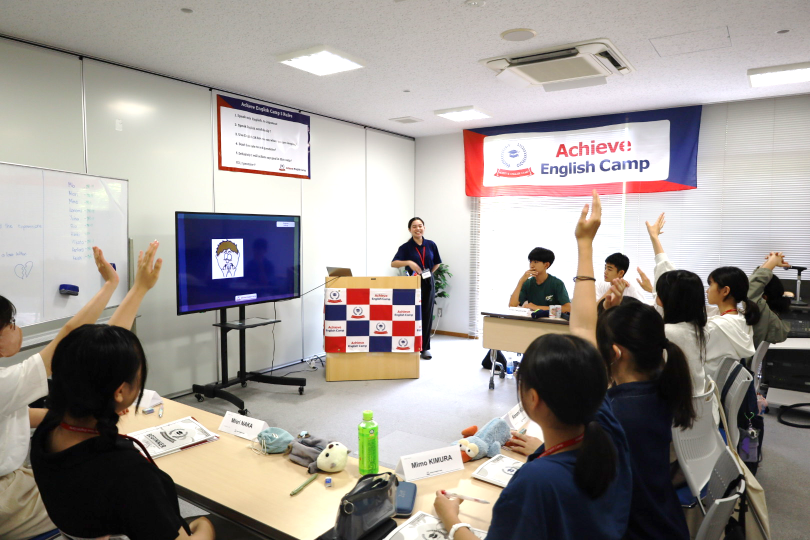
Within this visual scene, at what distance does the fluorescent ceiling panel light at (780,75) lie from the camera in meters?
4.15

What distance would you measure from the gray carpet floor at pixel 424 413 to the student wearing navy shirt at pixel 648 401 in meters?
1.78

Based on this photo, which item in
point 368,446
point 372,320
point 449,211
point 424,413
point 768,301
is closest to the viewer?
point 368,446

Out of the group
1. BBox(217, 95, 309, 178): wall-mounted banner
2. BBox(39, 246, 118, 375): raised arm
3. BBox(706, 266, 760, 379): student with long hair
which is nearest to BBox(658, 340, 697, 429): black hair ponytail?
BBox(706, 266, 760, 379): student with long hair

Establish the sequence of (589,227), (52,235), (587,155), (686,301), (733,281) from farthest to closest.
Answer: (587,155) → (52,235) → (733,281) → (686,301) → (589,227)

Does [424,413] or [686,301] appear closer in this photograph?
[686,301]

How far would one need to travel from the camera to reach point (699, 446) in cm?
175

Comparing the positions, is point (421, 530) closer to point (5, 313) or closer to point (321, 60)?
point (5, 313)

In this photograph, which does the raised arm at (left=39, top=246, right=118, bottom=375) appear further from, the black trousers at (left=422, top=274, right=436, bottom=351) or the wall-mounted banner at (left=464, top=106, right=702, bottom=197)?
the wall-mounted banner at (left=464, top=106, right=702, bottom=197)

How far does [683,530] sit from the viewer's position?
1.36m

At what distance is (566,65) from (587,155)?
2368 mm

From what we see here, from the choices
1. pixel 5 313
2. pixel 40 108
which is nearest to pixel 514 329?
pixel 5 313

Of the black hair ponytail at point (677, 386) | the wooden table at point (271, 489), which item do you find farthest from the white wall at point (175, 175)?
the black hair ponytail at point (677, 386)

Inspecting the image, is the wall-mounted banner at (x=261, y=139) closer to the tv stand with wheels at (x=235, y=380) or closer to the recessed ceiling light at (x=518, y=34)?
the tv stand with wheels at (x=235, y=380)

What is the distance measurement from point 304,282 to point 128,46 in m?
2.90
